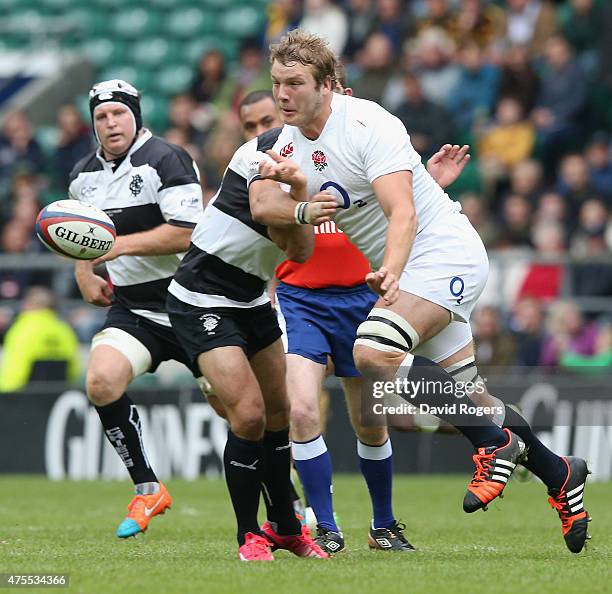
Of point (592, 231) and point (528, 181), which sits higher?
point (528, 181)

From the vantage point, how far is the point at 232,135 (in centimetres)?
1666

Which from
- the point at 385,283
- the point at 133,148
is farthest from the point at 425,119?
the point at 385,283

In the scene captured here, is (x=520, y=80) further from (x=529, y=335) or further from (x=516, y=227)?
(x=529, y=335)

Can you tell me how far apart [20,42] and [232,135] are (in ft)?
21.6

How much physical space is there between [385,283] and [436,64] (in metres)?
11.4

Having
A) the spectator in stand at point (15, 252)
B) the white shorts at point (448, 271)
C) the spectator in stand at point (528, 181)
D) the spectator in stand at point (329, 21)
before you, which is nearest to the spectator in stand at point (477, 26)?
the spectator in stand at point (329, 21)

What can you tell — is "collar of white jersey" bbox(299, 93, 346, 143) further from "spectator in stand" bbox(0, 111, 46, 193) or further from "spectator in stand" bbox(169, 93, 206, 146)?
"spectator in stand" bbox(0, 111, 46, 193)

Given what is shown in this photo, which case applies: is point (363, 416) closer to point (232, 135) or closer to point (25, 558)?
point (25, 558)

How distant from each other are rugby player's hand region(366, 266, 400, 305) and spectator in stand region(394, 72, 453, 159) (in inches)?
390

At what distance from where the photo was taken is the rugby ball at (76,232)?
7504 mm

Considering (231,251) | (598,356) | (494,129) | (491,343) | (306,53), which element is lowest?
(598,356)

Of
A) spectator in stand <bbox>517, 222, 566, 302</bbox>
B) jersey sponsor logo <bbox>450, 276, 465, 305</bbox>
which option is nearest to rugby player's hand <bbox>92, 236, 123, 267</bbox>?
jersey sponsor logo <bbox>450, 276, 465, 305</bbox>

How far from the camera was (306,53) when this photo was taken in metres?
6.50

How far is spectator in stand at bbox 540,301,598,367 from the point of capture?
1387cm
